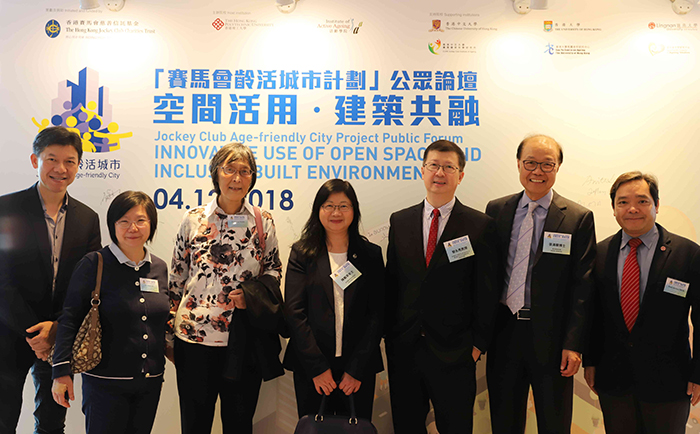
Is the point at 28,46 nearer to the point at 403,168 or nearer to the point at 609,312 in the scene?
the point at 403,168

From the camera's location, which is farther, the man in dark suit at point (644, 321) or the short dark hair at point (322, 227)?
the short dark hair at point (322, 227)

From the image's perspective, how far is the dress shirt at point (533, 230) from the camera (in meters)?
2.42

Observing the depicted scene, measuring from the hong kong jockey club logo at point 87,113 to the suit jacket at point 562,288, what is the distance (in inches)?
118

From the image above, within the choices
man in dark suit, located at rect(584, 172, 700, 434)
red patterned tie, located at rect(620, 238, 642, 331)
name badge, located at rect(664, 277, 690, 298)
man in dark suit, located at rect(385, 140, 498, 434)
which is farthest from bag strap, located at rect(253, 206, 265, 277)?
name badge, located at rect(664, 277, 690, 298)

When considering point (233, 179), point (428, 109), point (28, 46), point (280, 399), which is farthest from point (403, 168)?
point (28, 46)

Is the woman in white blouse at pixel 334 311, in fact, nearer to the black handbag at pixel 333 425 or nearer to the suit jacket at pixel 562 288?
the black handbag at pixel 333 425

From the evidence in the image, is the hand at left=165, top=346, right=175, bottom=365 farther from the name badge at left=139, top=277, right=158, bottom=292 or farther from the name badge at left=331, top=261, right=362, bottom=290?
the name badge at left=331, top=261, right=362, bottom=290

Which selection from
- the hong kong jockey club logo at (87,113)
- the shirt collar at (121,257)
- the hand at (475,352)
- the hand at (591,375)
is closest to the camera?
the shirt collar at (121,257)

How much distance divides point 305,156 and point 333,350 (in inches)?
59.4

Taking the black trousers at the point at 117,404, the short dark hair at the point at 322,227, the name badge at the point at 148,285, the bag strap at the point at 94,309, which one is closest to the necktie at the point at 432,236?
the short dark hair at the point at 322,227

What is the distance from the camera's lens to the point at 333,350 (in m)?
2.30

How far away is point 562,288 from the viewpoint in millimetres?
2355

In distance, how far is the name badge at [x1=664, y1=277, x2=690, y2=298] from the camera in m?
2.28

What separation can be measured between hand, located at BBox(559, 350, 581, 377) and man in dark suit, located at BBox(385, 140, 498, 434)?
0.44 m
